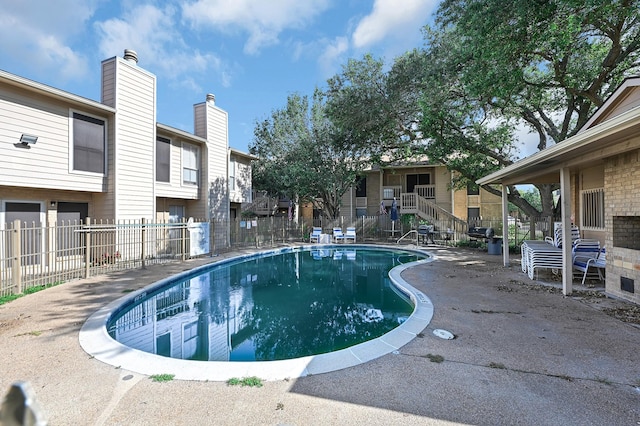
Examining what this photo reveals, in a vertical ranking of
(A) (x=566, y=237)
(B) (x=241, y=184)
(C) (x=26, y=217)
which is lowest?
(A) (x=566, y=237)

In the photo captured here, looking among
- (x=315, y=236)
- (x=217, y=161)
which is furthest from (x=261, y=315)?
(x=315, y=236)

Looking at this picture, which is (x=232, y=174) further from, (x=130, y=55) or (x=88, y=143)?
(x=88, y=143)

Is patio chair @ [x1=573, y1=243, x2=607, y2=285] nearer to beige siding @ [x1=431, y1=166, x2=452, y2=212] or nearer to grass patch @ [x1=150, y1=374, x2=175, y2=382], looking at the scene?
grass patch @ [x1=150, y1=374, x2=175, y2=382]

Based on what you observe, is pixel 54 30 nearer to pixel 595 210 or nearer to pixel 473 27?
pixel 473 27

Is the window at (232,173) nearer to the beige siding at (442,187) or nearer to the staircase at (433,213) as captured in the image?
the staircase at (433,213)

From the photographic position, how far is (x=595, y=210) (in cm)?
836

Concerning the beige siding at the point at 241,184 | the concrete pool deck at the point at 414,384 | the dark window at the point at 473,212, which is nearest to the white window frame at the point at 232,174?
the beige siding at the point at 241,184

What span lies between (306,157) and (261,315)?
14528mm

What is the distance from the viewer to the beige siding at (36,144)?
8.30 metres

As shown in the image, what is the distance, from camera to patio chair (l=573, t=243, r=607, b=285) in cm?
721

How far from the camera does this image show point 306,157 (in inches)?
779

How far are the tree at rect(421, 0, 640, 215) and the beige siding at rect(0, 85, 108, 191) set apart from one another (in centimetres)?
1306

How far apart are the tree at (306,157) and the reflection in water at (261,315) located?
361 inches

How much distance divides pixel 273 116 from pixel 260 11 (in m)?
9.82
